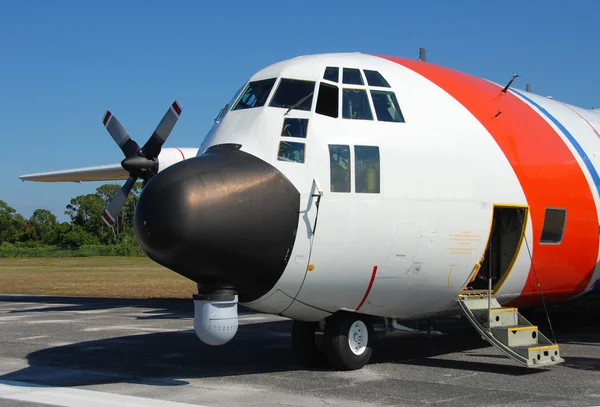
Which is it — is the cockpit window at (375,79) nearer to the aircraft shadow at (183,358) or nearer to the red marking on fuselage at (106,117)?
the aircraft shadow at (183,358)

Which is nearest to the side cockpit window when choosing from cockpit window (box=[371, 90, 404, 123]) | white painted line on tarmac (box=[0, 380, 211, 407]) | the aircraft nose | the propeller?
cockpit window (box=[371, 90, 404, 123])

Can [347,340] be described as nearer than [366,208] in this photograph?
No

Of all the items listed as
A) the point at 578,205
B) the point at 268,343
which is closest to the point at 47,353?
the point at 268,343

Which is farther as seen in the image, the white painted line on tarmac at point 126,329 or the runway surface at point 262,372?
the white painted line on tarmac at point 126,329

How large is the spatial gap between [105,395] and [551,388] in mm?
5870

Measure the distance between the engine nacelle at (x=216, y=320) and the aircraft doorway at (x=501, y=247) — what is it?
424 cm

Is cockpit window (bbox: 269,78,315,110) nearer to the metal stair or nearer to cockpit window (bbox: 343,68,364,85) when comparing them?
cockpit window (bbox: 343,68,364,85)

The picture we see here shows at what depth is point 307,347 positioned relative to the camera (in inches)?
460

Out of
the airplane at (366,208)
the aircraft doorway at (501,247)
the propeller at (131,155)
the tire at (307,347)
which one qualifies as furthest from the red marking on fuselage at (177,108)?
the aircraft doorway at (501,247)

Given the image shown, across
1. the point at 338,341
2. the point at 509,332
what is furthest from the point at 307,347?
Result: the point at 509,332

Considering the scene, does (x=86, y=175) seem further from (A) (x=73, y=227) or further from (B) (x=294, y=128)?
(A) (x=73, y=227)

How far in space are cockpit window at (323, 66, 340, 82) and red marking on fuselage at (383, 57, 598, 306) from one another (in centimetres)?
142

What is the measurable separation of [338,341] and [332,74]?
3.82m

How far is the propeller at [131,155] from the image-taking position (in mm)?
18844
